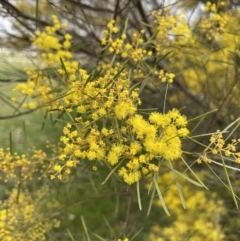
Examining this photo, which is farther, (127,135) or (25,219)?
(25,219)

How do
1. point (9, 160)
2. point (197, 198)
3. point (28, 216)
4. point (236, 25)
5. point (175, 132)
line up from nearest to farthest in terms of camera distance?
point (175, 132)
point (9, 160)
point (28, 216)
point (236, 25)
point (197, 198)

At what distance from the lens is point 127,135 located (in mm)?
667

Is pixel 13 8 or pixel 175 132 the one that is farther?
pixel 13 8

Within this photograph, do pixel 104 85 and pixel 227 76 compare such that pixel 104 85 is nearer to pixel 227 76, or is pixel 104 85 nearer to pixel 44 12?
pixel 227 76

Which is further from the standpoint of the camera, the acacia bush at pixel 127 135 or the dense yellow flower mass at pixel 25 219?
the dense yellow flower mass at pixel 25 219

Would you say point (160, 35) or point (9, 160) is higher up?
point (160, 35)

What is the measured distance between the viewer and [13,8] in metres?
1.17

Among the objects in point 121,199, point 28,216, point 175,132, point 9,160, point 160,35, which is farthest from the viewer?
point 121,199

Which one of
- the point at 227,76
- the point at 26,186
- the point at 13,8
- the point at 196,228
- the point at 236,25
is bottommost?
the point at 196,228

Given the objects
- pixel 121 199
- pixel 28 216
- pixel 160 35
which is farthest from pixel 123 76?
pixel 121 199

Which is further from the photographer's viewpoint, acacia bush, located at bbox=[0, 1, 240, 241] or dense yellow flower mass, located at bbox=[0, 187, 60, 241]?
dense yellow flower mass, located at bbox=[0, 187, 60, 241]

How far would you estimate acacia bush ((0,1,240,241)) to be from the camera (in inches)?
25.4

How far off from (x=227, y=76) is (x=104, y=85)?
23.9 inches

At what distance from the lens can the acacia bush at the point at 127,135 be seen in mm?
645
